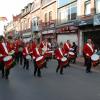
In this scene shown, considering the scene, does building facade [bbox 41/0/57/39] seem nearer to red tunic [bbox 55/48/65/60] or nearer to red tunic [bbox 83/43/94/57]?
red tunic [bbox 83/43/94/57]

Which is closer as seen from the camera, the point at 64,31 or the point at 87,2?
the point at 87,2

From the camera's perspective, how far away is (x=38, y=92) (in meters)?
10.7

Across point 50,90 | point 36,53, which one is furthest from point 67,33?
point 50,90

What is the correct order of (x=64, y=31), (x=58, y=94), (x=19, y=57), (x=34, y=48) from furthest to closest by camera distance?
(x=64, y=31) < (x=19, y=57) < (x=34, y=48) < (x=58, y=94)

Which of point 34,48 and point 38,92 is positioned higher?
point 34,48

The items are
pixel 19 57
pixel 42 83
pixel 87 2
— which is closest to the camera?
pixel 42 83

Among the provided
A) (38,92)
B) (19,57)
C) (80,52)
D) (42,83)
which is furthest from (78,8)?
(38,92)

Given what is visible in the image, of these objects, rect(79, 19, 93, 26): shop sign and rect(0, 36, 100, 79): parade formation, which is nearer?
rect(0, 36, 100, 79): parade formation

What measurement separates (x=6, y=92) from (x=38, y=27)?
40597mm

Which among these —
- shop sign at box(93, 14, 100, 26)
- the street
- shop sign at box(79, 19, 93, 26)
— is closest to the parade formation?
the street

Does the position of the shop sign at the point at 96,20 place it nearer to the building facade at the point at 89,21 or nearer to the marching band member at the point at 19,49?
the building facade at the point at 89,21

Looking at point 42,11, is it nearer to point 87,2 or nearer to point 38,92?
point 87,2

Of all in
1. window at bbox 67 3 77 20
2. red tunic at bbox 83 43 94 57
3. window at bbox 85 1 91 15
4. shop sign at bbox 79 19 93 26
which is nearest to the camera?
red tunic at bbox 83 43 94 57

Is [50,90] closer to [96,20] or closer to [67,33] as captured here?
[96,20]
